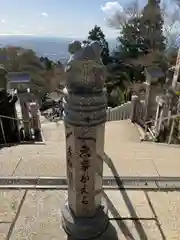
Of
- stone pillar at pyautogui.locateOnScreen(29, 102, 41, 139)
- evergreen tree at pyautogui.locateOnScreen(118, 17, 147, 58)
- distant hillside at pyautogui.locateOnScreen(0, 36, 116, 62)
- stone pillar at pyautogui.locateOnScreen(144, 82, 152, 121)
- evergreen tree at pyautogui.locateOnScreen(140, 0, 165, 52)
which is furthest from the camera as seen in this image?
evergreen tree at pyautogui.locateOnScreen(118, 17, 147, 58)

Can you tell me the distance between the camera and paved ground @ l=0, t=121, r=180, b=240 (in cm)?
240

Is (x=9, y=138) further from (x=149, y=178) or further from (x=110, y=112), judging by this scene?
(x=110, y=112)

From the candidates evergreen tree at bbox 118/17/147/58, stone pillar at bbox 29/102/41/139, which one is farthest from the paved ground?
evergreen tree at bbox 118/17/147/58

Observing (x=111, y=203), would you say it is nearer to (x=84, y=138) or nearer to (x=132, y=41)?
(x=84, y=138)

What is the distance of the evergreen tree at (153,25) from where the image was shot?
780 inches

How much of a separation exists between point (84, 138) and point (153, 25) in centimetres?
2054

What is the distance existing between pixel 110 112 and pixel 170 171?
7267 millimetres

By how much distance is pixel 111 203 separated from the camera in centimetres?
276

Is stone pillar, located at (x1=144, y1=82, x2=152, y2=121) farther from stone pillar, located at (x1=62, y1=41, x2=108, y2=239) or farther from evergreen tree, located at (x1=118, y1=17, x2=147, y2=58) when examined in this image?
evergreen tree, located at (x1=118, y1=17, x2=147, y2=58)

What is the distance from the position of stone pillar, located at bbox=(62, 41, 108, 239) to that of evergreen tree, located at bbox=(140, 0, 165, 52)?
757 inches

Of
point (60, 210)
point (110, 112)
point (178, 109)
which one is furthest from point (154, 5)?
point (60, 210)

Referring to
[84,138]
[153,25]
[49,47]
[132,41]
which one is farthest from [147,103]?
[49,47]

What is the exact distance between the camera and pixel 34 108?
6773 mm

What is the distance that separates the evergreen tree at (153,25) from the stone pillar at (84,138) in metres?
19.2
